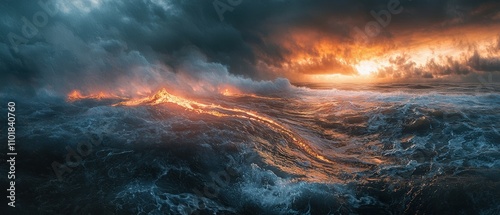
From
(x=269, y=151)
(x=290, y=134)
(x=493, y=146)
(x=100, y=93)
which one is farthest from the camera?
(x=100, y=93)

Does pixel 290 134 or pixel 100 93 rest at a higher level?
pixel 100 93

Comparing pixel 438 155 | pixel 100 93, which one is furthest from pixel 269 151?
pixel 100 93

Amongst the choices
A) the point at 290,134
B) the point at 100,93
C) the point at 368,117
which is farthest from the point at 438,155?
the point at 100,93

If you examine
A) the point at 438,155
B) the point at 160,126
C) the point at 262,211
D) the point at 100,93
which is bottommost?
the point at 262,211

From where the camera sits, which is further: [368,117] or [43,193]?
[368,117]

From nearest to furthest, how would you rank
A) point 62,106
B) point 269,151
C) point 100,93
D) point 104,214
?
point 104,214
point 269,151
point 62,106
point 100,93

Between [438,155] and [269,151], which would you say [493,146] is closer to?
[438,155]

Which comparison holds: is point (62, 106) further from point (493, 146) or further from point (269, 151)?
point (493, 146)
